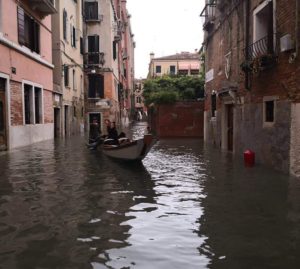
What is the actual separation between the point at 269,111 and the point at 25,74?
11.2 metres

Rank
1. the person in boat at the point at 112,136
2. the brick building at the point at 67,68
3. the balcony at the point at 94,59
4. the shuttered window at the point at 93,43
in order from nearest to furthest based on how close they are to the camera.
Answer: the person in boat at the point at 112,136, the brick building at the point at 67,68, the balcony at the point at 94,59, the shuttered window at the point at 93,43

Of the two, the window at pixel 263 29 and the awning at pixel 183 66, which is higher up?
the awning at pixel 183 66

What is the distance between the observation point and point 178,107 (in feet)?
85.7

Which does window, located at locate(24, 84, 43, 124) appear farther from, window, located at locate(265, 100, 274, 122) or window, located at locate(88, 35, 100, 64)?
window, located at locate(88, 35, 100, 64)

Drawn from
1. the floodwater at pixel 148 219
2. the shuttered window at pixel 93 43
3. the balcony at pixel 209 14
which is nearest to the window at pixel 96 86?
the shuttered window at pixel 93 43

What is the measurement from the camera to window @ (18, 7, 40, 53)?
669 inches

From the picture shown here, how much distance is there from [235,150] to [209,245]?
10.3m

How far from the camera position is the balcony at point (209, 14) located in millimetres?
17953

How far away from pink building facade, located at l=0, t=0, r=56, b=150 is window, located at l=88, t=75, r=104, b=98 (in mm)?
12274

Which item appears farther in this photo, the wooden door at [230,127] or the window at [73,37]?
the window at [73,37]

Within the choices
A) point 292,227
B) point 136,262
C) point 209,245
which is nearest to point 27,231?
point 136,262

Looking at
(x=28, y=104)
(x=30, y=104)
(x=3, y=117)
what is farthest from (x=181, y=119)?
(x=3, y=117)

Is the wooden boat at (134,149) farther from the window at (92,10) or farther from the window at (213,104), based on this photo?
the window at (92,10)

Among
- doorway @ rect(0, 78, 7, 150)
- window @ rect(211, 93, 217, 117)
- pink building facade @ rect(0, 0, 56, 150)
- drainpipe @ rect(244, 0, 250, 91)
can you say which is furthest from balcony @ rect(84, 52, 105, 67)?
drainpipe @ rect(244, 0, 250, 91)
